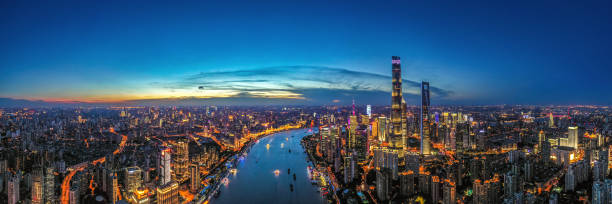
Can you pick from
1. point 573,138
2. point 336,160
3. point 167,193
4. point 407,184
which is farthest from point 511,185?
point 573,138

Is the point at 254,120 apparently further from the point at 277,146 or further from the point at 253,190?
the point at 253,190

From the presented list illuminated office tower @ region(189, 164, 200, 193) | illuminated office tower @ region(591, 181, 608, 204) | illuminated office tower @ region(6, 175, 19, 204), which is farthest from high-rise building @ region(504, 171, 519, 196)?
illuminated office tower @ region(6, 175, 19, 204)

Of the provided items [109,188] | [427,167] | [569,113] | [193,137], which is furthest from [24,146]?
[569,113]

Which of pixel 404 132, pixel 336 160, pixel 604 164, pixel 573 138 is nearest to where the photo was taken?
pixel 604 164

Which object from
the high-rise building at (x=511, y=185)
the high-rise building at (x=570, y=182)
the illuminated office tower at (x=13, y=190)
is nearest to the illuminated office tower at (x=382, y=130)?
the high-rise building at (x=570, y=182)

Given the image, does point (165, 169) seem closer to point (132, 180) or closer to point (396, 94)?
point (132, 180)
